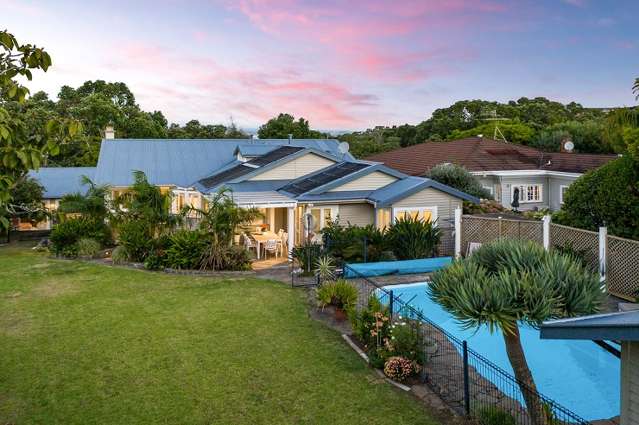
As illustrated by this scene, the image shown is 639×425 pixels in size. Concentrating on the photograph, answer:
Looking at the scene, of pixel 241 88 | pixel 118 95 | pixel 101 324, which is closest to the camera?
pixel 101 324

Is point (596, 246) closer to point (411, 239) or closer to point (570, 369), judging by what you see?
point (570, 369)

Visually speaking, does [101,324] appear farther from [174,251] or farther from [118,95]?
[118,95]

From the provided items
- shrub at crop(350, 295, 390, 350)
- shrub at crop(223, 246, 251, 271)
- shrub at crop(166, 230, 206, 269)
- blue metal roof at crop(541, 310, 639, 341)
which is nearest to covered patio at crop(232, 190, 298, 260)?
shrub at crop(223, 246, 251, 271)

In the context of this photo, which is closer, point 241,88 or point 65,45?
point 65,45

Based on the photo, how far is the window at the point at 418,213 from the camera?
78.4 feet

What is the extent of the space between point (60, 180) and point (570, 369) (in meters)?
34.1

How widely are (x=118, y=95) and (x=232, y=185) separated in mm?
48844

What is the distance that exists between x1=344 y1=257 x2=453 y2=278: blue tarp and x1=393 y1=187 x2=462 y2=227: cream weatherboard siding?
428cm

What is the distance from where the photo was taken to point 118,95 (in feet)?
222

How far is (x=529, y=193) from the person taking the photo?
3478cm

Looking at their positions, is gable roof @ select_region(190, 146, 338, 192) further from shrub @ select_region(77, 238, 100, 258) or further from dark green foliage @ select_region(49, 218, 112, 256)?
shrub @ select_region(77, 238, 100, 258)

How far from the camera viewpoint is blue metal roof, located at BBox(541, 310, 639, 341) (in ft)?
15.1

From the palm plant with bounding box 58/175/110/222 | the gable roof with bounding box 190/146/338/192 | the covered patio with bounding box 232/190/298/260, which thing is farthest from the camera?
the gable roof with bounding box 190/146/338/192

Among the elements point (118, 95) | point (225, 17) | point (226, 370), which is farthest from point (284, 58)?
point (118, 95)
